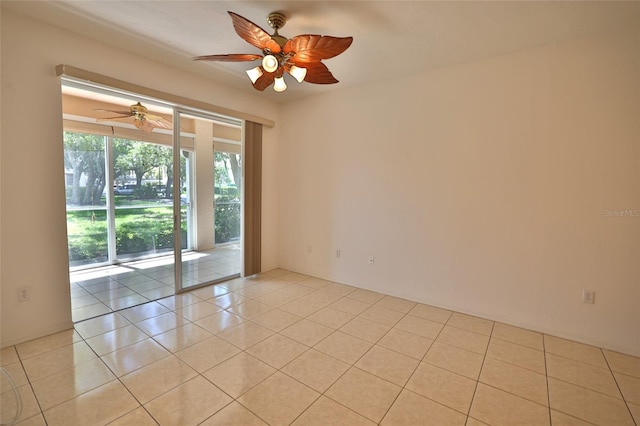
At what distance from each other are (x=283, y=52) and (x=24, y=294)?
287 centimetres

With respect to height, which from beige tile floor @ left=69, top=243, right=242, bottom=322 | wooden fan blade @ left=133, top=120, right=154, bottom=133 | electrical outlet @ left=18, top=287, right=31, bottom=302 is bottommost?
beige tile floor @ left=69, top=243, right=242, bottom=322

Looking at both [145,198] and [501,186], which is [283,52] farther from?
[145,198]

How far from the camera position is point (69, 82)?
260 cm

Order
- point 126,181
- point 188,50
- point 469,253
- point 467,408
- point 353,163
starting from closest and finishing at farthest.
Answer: point 467,408, point 188,50, point 469,253, point 353,163, point 126,181

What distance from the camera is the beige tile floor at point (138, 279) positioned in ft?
10.7

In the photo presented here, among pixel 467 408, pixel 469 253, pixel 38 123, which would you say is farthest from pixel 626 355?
pixel 38 123

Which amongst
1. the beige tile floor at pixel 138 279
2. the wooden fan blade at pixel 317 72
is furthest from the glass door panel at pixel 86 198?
the wooden fan blade at pixel 317 72

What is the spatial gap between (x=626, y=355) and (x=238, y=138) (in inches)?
183

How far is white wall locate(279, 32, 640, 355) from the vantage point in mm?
2414

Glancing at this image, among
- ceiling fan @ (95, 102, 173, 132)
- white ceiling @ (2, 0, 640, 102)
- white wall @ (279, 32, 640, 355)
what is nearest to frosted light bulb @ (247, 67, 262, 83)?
white ceiling @ (2, 0, 640, 102)

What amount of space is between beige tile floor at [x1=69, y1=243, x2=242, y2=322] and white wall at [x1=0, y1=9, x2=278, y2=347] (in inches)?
19.3

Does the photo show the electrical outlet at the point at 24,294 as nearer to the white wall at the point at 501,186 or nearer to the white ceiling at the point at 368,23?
the white ceiling at the point at 368,23

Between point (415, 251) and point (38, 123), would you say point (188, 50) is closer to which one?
point (38, 123)

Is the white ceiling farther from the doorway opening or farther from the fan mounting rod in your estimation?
the doorway opening
